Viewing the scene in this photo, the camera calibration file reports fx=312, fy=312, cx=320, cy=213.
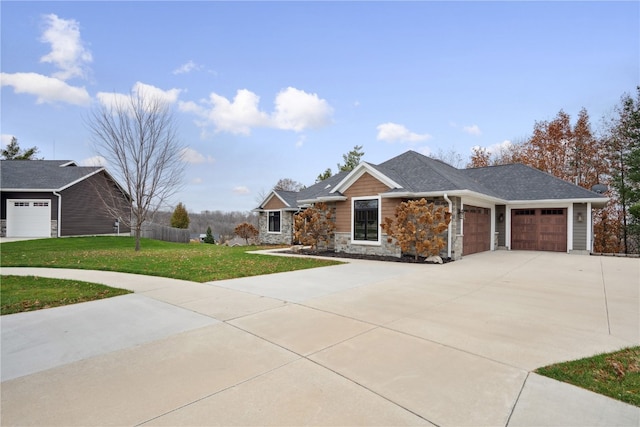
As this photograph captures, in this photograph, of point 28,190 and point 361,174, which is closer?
point 361,174

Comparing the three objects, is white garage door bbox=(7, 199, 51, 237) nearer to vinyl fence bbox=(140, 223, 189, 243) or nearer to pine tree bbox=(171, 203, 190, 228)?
vinyl fence bbox=(140, 223, 189, 243)

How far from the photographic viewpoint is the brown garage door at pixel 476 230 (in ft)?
46.3

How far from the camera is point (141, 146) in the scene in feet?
53.1

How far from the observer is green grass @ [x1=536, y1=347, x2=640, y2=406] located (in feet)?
9.20

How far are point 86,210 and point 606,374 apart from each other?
27560 millimetres

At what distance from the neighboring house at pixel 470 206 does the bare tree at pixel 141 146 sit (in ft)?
26.5

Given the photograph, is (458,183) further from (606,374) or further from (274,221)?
(274,221)

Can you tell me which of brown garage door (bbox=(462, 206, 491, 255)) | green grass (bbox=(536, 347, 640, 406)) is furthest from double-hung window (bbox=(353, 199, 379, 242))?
green grass (bbox=(536, 347, 640, 406))

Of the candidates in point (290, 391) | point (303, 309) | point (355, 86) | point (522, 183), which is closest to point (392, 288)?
point (303, 309)

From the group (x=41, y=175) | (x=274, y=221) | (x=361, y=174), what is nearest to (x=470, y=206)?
(x=361, y=174)

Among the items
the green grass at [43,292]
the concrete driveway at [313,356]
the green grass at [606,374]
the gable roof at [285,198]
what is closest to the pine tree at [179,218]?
the gable roof at [285,198]

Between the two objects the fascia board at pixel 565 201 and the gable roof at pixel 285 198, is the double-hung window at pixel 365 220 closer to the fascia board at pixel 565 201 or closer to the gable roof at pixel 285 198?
the fascia board at pixel 565 201

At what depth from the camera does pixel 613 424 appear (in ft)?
7.67

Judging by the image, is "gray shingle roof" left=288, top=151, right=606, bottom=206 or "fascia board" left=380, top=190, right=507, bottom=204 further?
"gray shingle roof" left=288, top=151, right=606, bottom=206
